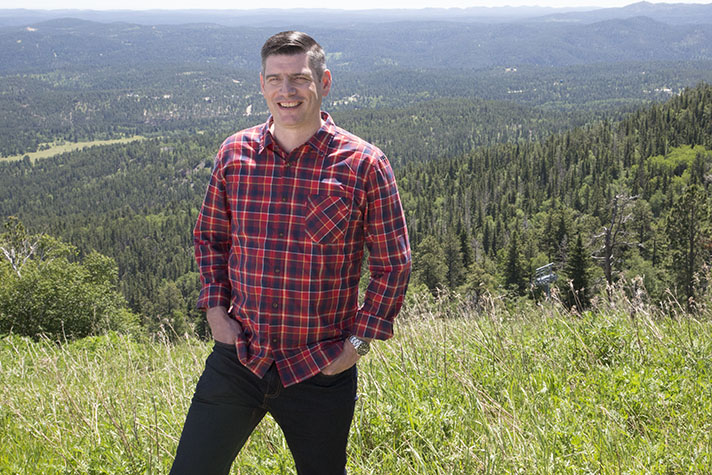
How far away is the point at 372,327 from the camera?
2.67 meters

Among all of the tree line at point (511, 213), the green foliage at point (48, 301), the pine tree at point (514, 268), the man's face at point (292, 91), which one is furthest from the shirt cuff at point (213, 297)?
the pine tree at point (514, 268)

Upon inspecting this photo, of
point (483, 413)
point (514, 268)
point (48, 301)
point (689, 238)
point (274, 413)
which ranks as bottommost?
point (514, 268)

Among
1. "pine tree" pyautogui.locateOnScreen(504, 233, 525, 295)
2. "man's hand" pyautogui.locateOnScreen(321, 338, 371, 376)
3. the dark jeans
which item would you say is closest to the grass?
the dark jeans

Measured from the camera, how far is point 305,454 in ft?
8.76

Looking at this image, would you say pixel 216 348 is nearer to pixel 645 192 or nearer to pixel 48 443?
pixel 48 443

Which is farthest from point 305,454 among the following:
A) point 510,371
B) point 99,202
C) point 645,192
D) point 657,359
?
point 99,202

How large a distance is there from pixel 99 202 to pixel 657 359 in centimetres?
21725

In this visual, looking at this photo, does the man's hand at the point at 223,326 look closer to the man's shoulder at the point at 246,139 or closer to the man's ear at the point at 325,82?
the man's shoulder at the point at 246,139

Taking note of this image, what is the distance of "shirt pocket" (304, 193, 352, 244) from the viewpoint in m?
2.68

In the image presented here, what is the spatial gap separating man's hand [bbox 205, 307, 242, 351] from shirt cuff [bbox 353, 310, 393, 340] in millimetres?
643

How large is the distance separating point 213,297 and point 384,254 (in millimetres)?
999

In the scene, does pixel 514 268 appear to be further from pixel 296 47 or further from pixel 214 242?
pixel 296 47

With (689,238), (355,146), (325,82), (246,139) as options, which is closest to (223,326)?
(246,139)

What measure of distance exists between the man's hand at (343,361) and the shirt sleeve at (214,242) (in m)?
0.75
